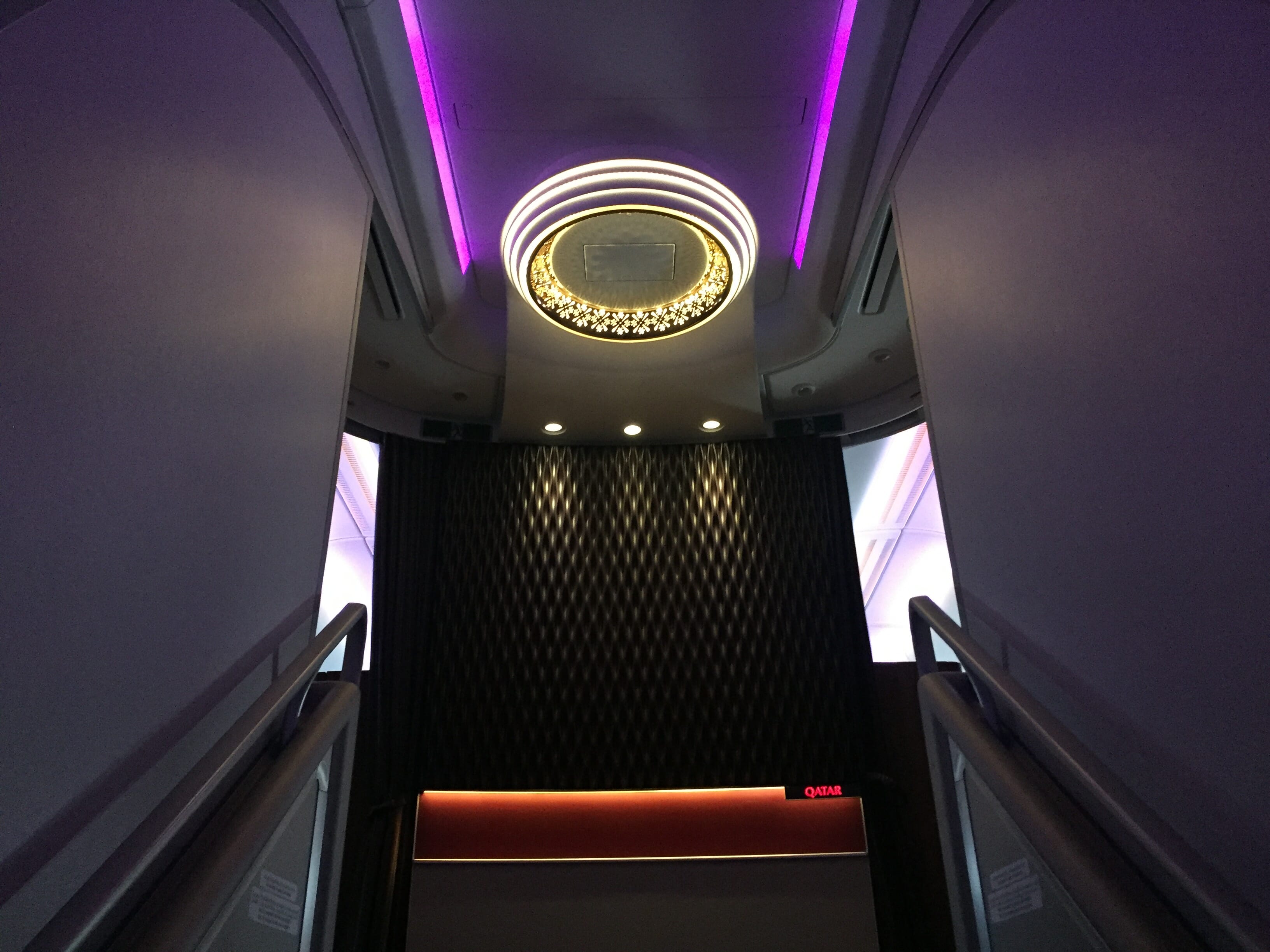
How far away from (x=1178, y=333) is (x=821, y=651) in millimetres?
3750

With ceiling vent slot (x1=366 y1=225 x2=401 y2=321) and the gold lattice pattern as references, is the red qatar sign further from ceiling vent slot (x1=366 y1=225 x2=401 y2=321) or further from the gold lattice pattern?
ceiling vent slot (x1=366 y1=225 x2=401 y2=321)

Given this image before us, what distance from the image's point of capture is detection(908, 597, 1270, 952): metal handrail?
2.35 feet

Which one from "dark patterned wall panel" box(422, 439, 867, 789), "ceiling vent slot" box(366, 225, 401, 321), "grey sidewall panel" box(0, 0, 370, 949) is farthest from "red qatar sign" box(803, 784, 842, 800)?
"ceiling vent slot" box(366, 225, 401, 321)

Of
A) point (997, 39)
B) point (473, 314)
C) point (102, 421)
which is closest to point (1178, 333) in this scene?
point (997, 39)

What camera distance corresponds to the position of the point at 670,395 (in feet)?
14.4

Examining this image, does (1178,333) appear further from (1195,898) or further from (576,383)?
(576,383)

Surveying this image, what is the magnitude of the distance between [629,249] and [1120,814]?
274 cm

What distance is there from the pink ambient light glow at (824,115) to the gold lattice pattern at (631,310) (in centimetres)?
44

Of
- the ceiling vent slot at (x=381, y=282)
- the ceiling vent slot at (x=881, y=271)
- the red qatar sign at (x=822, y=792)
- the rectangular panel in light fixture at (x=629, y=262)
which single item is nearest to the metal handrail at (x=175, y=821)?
the ceiling vent slot at (x=381, y=282)

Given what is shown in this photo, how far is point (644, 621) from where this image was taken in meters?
4.64

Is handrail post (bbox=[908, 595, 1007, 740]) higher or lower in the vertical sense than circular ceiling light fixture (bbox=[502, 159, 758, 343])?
lower

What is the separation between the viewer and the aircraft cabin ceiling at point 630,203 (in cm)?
241

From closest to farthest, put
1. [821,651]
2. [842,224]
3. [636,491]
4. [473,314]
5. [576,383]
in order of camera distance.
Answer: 1. [842,224]
2. [473,314]
3. [576,383]
4. [821,651]
5. [636,491]

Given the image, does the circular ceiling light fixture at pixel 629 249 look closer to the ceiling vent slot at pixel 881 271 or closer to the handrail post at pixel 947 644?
the ceiling vent slot at pixel 881 271
